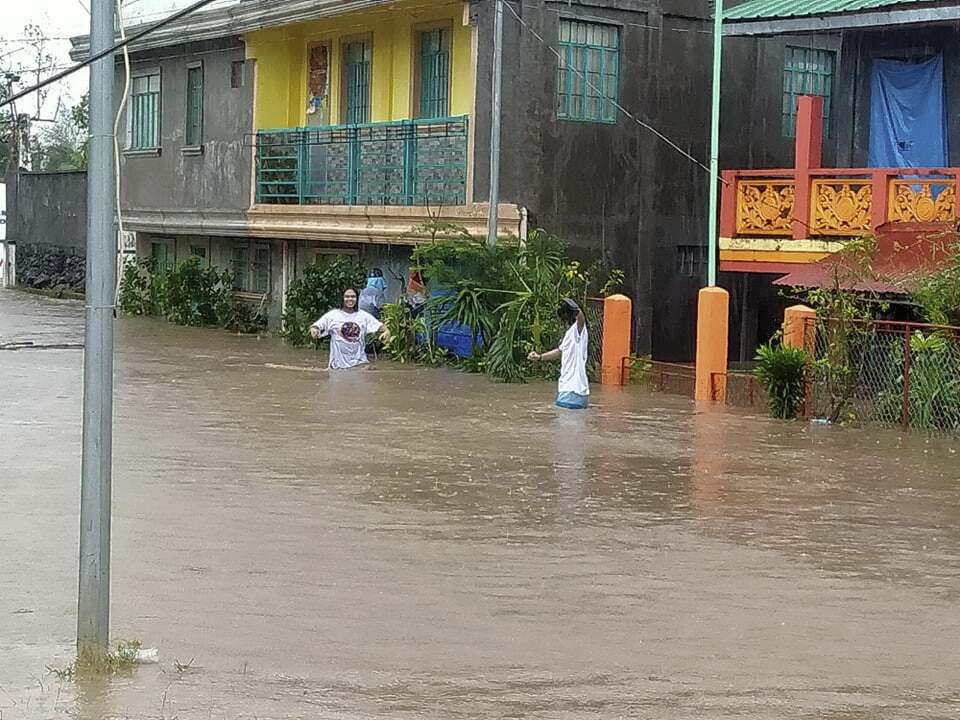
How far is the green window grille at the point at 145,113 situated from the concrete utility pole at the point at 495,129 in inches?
450

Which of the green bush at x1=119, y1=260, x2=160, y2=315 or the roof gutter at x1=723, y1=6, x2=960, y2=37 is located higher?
the roof gutter at x1=723, y1=6, x2=960, y2=37

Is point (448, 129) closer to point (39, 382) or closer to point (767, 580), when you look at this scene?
point (39, 382)

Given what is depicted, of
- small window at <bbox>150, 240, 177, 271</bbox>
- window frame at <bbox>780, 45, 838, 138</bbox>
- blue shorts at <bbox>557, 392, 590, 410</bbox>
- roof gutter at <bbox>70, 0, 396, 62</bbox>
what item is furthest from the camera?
small window at <bbox>150, 240, 177, 271</bbox>

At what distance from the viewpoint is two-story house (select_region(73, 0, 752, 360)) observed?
77.0ft

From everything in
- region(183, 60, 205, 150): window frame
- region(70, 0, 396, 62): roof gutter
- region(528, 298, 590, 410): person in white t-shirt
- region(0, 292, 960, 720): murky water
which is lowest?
region(0, 292, 960, 720): murky water

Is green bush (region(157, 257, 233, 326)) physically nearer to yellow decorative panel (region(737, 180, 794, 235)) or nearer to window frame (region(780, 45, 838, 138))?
window frame (region(780, 45, 838, 138))

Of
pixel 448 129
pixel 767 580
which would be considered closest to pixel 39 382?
pixel 448 129

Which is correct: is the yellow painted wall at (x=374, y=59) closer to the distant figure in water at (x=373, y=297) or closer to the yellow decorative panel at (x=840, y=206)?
the distant figure in water at (x=373, y=297)

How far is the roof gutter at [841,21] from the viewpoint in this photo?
18969 millimetres

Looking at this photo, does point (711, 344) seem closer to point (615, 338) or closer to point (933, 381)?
point (615, 338)

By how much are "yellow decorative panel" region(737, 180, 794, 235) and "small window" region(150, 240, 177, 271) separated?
15.8 meters

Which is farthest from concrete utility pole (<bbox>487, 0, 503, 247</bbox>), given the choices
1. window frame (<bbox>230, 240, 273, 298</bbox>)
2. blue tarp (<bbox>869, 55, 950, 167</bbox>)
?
window frame (<bbox>230, 240, 273, 298</bbox>)

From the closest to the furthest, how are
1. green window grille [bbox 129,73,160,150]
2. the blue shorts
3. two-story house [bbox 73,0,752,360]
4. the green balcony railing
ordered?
the blue shorts < two-story house [bbox 73,0,752,360] < the green balcony railing < green window grille [bbox 129,73,160,150]

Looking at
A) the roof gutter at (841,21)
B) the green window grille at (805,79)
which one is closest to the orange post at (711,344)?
the roof gutter at (841,21)
